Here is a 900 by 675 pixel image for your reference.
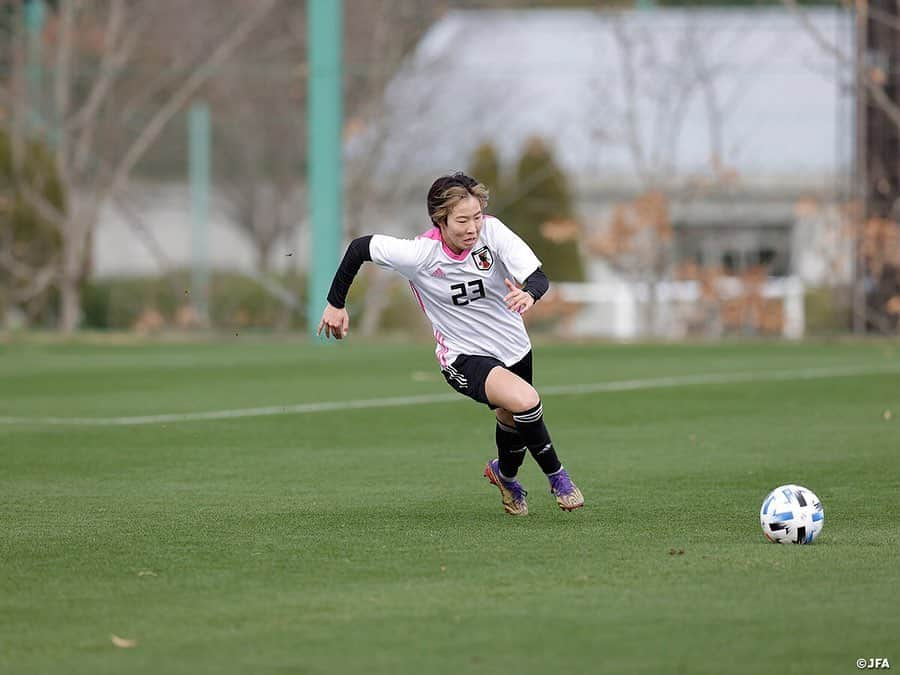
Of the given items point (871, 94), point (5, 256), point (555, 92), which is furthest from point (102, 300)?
point (871, 94)

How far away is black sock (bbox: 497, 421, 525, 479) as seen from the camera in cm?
819

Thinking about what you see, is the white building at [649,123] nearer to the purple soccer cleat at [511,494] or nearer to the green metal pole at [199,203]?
the green metal pole at [199,203]

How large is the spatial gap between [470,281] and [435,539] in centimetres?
155

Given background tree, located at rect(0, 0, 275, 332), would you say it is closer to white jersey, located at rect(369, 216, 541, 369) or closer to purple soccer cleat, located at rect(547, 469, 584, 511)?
white jersey, located at rect(369, 216, 541, 369)

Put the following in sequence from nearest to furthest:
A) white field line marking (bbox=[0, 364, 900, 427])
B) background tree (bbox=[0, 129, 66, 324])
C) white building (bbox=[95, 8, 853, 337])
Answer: white field line marking (bbox=[0, 364, 900, 427])
white building (bbox=[95, 8, 853, 337])
background tree (bbox=[0, 129, 66, 324])

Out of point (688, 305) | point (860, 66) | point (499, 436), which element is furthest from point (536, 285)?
point (688, 305)

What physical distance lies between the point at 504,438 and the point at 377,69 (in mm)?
19997

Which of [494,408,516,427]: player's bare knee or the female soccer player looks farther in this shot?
[494,408,516,427]: player's bare knee

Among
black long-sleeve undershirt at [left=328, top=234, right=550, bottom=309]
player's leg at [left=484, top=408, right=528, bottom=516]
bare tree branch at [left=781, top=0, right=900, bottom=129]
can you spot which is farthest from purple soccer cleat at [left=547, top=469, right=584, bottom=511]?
bare tree branch at [left=781, top=0, right=900, bottom=129]

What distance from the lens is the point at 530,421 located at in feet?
26.0

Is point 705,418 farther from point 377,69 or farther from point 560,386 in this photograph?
point 377,69

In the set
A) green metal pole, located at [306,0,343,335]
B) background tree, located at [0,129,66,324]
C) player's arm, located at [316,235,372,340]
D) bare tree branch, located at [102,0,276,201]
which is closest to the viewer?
player's arm, located at [316,235,372,340]

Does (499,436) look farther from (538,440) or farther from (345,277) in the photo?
(345,277)

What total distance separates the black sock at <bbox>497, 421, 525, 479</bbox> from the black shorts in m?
0.18
